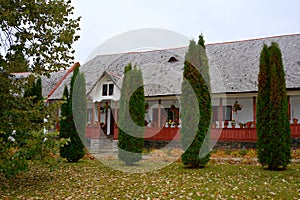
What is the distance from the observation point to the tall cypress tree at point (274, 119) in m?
11.3

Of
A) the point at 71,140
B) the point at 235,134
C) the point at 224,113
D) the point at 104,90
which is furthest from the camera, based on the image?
the point at 104,90

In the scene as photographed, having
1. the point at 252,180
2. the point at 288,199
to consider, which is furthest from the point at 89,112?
the point at 288,199

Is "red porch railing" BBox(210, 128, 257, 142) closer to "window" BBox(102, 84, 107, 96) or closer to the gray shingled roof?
the gray shingled roof

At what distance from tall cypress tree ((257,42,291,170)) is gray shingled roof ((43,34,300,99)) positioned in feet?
22.3

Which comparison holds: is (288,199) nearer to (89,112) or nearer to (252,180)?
(252,180)

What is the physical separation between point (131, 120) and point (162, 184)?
4.46 meters

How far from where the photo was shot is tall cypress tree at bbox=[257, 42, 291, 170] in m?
11.3

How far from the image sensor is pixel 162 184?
9805 millimetres

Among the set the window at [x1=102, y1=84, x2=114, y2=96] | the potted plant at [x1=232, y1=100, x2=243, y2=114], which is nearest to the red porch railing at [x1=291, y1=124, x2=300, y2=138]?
the potted plant at [x1=232, y1=100, x2=243, y2=114]

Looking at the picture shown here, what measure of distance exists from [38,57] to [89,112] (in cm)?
1659

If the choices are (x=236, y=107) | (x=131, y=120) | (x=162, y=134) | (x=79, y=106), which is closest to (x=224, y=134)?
(x=236, y=107)

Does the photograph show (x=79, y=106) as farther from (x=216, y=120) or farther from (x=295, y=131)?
(x=295, y=131)

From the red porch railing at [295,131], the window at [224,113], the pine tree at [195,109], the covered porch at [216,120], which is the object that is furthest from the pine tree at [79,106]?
the red porch railing at [295,131]

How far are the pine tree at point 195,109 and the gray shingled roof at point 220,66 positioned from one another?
7428mm
